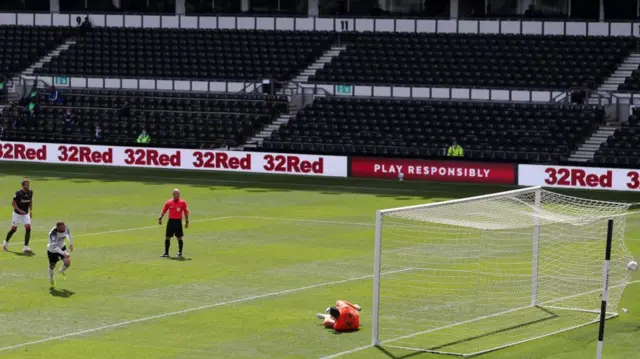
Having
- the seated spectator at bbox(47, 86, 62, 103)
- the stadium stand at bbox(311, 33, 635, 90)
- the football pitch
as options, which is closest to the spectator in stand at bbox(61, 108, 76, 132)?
the seated spectator at bbox(47, 86, 62, 103)

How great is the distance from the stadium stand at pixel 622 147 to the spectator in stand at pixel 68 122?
2898 centimetres

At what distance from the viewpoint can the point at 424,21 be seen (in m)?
76.2

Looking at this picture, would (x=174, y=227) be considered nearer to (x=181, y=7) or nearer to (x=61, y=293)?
(x=61, y=293)

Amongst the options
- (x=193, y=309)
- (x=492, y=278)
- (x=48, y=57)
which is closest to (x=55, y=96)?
(x=48, y=57)

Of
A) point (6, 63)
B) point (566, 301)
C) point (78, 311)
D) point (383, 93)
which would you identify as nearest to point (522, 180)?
point (383, 93)

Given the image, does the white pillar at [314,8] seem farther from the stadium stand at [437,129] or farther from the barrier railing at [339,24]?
the stadium stand at [437,129]

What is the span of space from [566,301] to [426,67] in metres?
42.3

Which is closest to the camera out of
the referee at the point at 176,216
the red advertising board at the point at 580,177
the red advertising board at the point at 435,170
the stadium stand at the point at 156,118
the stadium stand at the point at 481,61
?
the referee at the point at 176,216

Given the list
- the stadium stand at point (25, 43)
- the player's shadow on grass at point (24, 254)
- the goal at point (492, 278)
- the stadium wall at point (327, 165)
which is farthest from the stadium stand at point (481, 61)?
the player's shadow on grass at point (24, 254)

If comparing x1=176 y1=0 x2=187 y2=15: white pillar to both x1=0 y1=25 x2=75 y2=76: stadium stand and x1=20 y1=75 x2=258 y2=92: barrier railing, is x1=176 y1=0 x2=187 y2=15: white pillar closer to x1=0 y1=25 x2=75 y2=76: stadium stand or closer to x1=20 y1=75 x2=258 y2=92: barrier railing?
x1=0 y1=25 x2=75 y2=76: stadium stand

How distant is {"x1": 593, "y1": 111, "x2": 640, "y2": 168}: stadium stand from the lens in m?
57.3

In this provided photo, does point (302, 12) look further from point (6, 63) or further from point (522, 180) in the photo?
point (522, 180)

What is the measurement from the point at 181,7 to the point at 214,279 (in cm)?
5306

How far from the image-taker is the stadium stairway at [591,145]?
197ft
